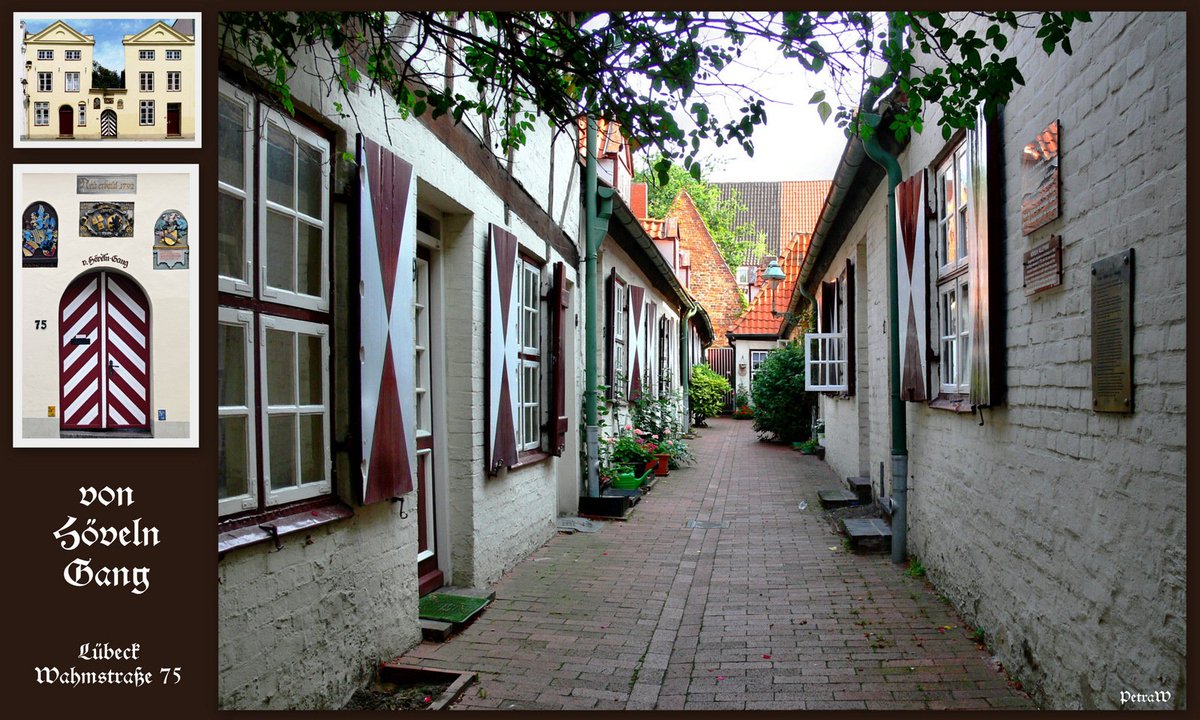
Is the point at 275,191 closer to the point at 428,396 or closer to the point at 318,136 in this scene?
the point at 318,136

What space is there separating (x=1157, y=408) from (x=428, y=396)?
4.13 meters

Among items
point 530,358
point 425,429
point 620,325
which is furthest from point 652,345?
point 425,429

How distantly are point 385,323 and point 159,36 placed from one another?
177cm

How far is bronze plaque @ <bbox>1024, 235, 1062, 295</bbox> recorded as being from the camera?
12.5ft

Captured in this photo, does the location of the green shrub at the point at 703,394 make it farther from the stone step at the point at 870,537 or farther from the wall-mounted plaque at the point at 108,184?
the wall-mounted plaque at the point at 108,184

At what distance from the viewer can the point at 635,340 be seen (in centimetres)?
1392

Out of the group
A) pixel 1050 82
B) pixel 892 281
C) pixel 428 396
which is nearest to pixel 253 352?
pixel 428 396

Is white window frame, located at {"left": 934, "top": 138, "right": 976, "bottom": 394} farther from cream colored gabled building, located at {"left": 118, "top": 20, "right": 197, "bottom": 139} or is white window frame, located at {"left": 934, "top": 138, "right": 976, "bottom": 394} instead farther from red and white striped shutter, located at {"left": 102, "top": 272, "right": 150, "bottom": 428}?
red and white striped shutter, located at {"left": 102, "top": 272, "right": 150, "bottom": 428}

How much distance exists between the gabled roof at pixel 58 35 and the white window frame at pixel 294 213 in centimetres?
79

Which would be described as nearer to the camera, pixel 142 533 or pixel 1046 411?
pixel 142 533

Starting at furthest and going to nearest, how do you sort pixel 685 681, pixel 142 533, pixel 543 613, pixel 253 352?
pixel 543 613 → pixel 685 681 → pixel 253 352 → pixel 142 533

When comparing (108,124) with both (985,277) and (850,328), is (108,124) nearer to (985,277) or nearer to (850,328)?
(985,277)

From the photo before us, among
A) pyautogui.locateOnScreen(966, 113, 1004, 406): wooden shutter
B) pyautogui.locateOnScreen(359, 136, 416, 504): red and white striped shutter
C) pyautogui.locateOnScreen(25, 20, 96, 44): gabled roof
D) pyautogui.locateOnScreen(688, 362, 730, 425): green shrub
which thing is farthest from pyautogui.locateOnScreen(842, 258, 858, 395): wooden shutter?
pyautogui.locateOnScreen(688, 362, 730, 425): green shrub

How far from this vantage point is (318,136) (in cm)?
395
